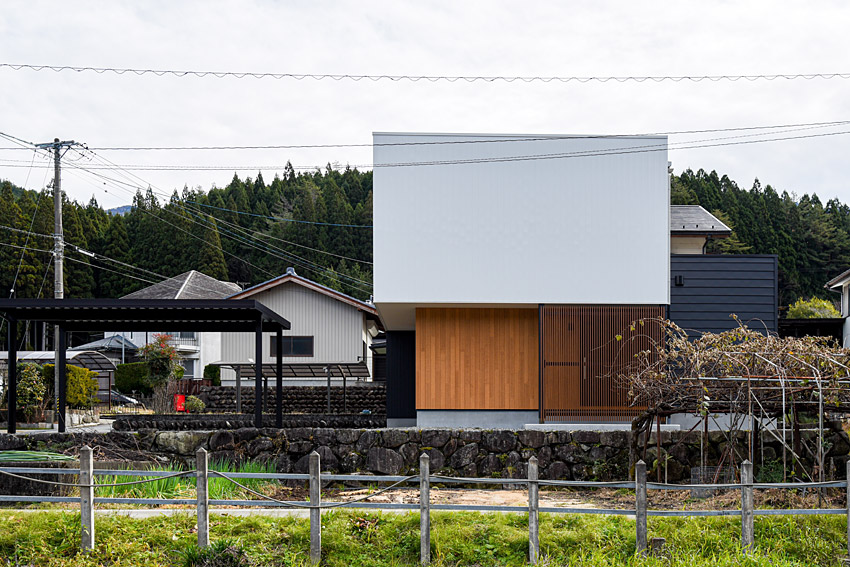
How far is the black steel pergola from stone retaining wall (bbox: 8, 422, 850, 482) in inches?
42.2

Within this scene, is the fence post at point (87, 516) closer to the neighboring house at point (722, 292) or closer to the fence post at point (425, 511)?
the fence post at point (425, 511)

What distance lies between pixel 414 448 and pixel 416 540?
5392 mm

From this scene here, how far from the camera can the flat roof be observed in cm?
1582

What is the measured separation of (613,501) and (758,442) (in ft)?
12.0

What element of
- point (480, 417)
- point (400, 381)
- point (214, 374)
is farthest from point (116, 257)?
point (480, 417)

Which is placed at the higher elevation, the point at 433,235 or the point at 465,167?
the point at 465,167

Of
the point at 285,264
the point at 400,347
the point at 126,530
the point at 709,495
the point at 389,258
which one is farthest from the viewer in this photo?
the point at 285,264

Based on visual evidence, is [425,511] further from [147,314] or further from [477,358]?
[147,314]

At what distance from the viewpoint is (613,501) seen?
1278 centimetres

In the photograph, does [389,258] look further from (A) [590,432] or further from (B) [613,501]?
(B) [613,501]

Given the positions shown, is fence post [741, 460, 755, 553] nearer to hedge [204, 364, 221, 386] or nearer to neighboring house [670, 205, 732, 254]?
neighboring house [670, 205, 732, 254]

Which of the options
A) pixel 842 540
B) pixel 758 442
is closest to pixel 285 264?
pixel 758 442

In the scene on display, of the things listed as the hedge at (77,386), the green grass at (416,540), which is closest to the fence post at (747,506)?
the green grass at (416,540)

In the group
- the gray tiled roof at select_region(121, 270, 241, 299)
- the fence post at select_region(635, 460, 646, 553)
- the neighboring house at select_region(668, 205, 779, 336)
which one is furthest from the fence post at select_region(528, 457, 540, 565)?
the gray tiled roof at select_region(121, 270, 241, 299)
